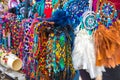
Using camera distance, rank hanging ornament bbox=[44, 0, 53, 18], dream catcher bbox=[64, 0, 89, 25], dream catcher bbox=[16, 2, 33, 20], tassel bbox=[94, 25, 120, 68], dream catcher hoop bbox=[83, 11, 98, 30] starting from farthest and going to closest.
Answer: dream catcher bbox=[16, 2, 33, 20] < hanging ornament bbox=[44, 0, 53, 18] < dream catcher bbox=[64, 0, 89, 25] < dream catcher hoop bbox=[83, 11, 98, 30] < tassel bbox=[94, 25, 120, 68]

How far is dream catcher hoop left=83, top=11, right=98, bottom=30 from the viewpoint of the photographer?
2.86 meters

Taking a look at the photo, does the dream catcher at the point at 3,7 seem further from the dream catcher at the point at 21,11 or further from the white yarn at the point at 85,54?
the white yarn at the point at 85,54

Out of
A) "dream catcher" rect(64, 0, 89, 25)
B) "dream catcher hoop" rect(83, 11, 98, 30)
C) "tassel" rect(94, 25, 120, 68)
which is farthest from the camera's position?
"dream catcher" rect(64, 0, 89, 25)

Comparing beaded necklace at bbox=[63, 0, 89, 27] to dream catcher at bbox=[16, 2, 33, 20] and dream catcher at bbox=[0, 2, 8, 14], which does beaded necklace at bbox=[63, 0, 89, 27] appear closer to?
dream catcher at bbox=[16, 2, 33, 20]

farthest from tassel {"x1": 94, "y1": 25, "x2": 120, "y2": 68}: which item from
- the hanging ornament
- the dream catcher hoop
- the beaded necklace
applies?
the hanging ornament

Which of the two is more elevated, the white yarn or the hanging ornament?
the hanging ornament

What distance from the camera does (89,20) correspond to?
2.89m

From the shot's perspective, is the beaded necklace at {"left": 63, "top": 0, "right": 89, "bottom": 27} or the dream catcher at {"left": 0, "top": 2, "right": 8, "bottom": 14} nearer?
the beaded necklace at {"left": 63, "top": 0, "right": 89, "bottom": 27}

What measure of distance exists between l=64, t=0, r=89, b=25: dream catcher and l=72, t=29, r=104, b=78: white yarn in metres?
0.18

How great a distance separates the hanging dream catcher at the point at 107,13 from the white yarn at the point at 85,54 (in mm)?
222

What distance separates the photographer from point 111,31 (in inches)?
109

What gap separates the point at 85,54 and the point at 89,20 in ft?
1.21

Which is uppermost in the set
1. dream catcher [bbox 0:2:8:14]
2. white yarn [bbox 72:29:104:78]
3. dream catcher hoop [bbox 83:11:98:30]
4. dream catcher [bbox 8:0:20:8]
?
dream catcher [bbox 8:0:20:8]

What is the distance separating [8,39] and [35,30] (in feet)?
3.32
